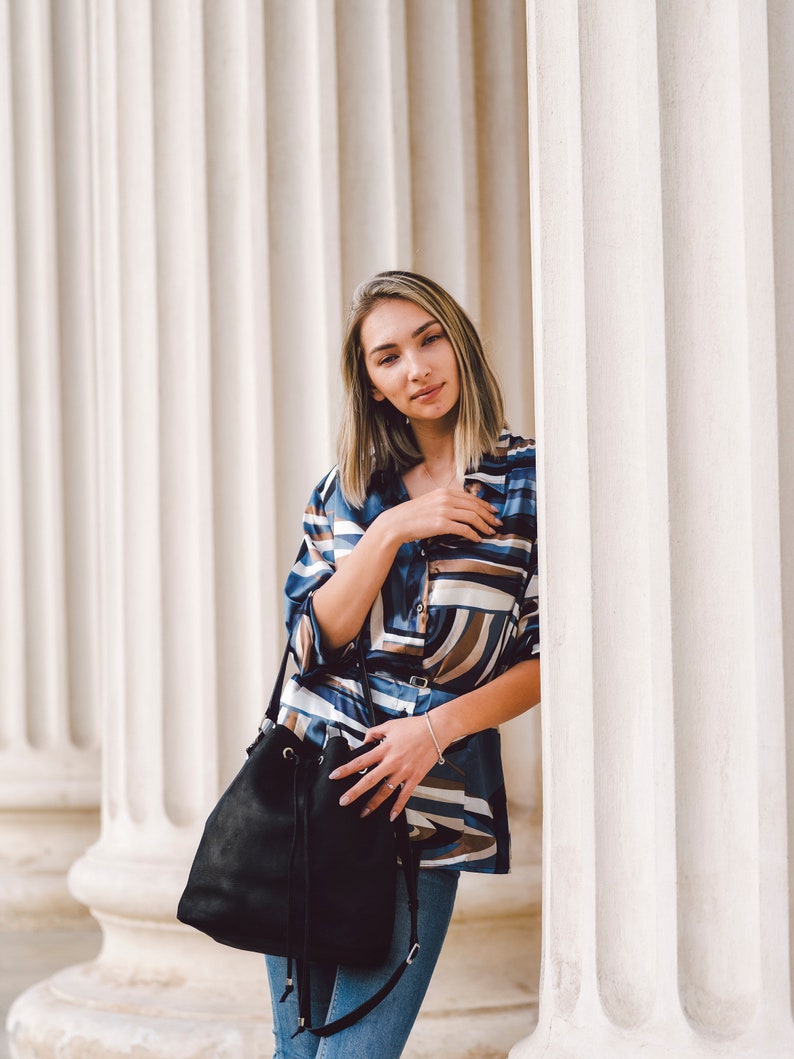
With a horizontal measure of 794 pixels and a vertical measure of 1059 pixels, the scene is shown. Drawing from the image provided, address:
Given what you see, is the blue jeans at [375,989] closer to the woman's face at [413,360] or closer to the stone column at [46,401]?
the woman's face at [413,360]

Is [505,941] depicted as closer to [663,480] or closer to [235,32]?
[663,480]

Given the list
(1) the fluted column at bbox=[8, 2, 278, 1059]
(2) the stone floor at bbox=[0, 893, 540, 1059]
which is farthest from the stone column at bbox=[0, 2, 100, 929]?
(2) the stone floor at bbox=[0, 893, 540, 1059]

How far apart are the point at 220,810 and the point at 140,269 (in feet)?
18.7

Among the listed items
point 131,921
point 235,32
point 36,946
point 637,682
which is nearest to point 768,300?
point 637,682

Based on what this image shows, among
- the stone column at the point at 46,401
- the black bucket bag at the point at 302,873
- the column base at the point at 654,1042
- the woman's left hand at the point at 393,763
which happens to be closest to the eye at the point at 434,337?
the woman's left hand at the point at 393,763

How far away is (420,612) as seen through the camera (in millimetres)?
5473

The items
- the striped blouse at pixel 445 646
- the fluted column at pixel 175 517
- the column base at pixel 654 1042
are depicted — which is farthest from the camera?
the fluted column at pixel 175 517

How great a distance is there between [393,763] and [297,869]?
594 millimetres

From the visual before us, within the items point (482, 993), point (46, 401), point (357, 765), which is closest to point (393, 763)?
point (357, 765)

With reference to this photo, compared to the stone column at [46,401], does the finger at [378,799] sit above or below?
below

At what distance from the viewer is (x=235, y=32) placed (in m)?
9.59

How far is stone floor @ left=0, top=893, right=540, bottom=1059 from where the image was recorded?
332 inches

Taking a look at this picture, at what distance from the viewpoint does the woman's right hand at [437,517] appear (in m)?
5.36

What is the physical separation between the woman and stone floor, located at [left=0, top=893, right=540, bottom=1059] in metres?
3.08
